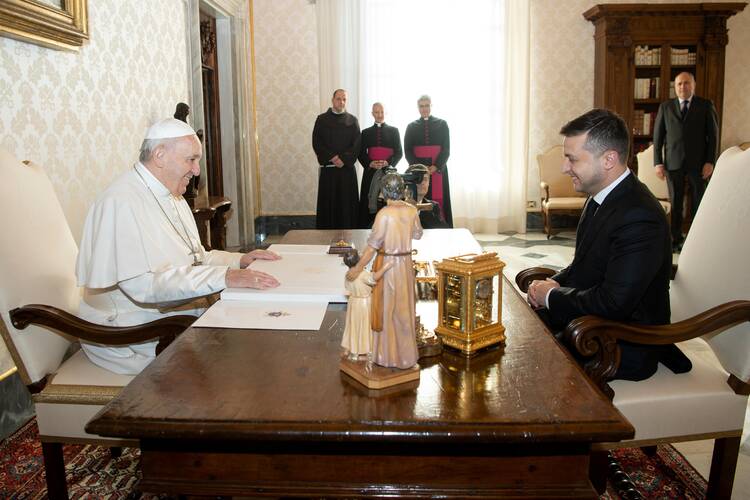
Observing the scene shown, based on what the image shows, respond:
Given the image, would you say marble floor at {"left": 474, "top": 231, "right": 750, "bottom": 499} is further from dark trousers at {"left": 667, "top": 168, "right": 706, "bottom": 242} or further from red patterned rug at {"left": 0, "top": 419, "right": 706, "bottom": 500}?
dark trousers at {"left": 667, "top": 168, "right": 706, "bottom": 242}

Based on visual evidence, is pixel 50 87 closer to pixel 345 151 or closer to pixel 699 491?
pixel 699 491

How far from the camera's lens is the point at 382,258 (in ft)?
4.81

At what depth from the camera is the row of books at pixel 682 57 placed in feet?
29.4

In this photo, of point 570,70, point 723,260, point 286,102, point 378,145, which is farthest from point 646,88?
point 723,260

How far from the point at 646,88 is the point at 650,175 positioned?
4.40 ft

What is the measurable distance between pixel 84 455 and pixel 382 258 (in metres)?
2.08

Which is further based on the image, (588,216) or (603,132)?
(588,216)

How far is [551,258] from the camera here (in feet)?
25.0

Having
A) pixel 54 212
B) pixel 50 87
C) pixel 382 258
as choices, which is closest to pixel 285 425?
pixel 382 258

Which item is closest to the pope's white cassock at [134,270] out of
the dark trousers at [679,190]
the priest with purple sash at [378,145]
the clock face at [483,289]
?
the clock face at [483,289]

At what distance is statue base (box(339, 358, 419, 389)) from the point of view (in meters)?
1.46

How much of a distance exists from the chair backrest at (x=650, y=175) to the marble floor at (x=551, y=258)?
44.5 inches

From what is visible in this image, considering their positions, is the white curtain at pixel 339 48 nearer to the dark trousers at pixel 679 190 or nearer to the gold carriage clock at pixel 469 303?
the dark trousers at pixel 679 190

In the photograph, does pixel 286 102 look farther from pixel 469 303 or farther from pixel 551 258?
A: pixel 469 303
